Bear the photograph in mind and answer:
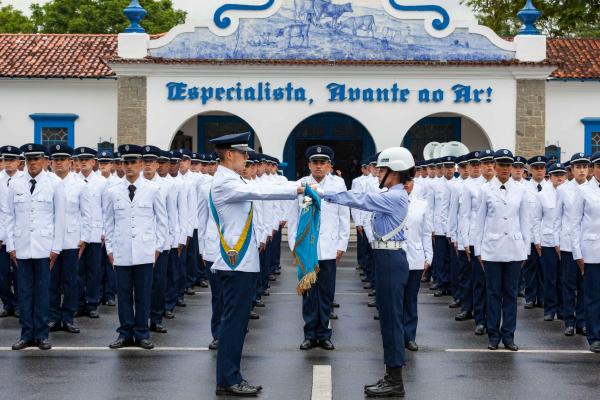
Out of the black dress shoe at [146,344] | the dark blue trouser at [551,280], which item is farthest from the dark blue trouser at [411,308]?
the dark blue trouser at [551,280]

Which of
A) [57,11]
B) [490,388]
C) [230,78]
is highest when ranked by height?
[57,11]

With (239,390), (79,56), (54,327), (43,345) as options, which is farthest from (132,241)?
(79,56)

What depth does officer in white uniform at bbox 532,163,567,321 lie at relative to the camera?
48.8 ft

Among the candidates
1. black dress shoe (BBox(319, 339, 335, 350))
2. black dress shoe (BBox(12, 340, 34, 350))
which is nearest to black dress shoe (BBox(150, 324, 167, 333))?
black dress shoe (BBox(12, 340, 34, 350))

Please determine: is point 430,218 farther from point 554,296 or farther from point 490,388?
point 490,388

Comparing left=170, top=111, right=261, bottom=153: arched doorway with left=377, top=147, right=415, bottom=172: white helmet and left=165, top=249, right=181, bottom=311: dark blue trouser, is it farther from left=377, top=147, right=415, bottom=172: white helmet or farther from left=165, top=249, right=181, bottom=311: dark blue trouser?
left=377, top=147, right=415, bottom=172: white helmet

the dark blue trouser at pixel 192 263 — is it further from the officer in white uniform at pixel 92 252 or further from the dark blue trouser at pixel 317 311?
the dark blue trouser at pixel 317 311

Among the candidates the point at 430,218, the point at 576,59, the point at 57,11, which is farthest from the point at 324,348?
the point at 57,11

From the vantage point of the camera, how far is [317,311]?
1216 cm

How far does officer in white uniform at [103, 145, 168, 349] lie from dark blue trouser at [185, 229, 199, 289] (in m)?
5.69

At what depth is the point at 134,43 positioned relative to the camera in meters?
32.2

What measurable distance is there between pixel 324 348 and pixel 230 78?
21.2 meters

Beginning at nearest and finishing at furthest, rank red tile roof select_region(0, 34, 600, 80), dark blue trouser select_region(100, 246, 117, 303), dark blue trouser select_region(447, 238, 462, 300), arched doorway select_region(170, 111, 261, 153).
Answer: dark blue trouser select_region(100, 246, 117, 303) < dark blue trouser select_region(447, 238, 462, 300) < red tile roof select_region(0, 34, 600, 80) < arched doorway select_region(170, 111, 261, 153)

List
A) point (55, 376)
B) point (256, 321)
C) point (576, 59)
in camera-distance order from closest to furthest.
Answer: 1. point (55, 376)
2. point (256, 321)
3. point (576, 59)
